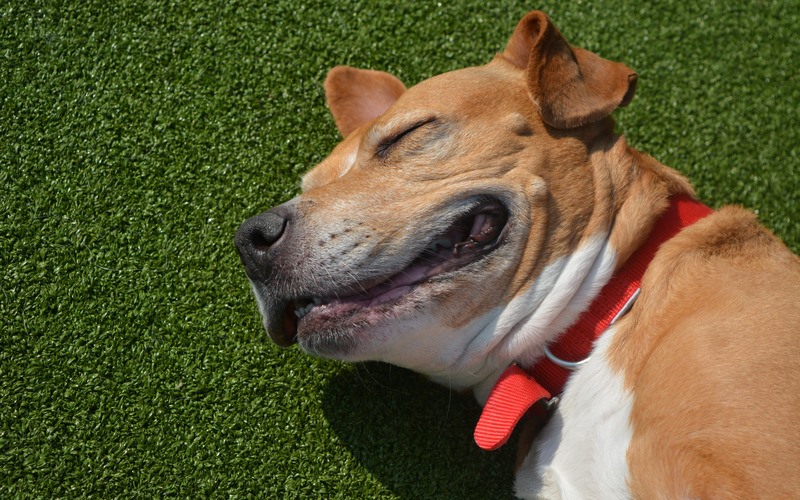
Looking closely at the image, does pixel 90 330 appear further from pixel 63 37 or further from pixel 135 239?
pixel 63 37

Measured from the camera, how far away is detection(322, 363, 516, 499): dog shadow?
344cm

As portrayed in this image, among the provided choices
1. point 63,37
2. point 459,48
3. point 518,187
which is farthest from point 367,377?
point 63,37

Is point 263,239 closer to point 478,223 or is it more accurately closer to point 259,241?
point 259,241

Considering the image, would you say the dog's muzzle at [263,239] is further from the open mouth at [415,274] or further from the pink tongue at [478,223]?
the pink tongue at [478,223]

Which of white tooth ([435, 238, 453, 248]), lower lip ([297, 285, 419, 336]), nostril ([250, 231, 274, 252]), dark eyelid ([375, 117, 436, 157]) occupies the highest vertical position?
dark eyelid ([375, 117, 436, 157])

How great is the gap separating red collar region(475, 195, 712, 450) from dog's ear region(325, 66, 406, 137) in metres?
1.67

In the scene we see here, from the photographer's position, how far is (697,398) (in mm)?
2594

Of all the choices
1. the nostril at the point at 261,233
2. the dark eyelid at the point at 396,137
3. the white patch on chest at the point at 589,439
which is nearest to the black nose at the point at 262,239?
the nostril at the point at 261,233

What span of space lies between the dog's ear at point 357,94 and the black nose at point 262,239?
1133mm

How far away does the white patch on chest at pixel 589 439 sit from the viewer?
277cm

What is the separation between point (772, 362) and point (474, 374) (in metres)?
1.26

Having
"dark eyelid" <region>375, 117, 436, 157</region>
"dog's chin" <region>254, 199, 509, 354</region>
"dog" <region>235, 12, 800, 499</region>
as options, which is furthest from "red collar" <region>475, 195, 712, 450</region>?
"dark eyelid" <region>375, 117, 436, 157</region>

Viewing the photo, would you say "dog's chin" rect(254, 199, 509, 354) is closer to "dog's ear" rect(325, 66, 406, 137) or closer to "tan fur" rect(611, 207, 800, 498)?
"tan fur" rect(611, 207, 800, 498)

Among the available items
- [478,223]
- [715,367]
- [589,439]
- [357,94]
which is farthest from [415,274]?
[357,94]
